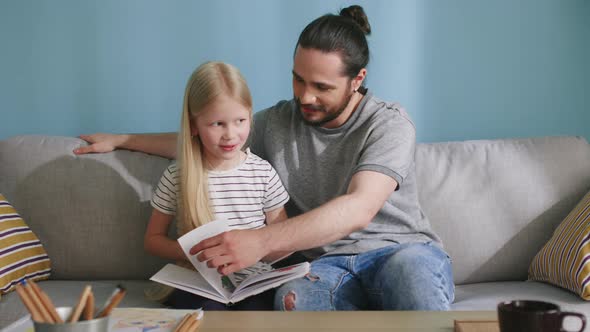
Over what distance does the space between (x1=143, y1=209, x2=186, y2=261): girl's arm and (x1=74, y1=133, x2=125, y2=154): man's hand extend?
0.34 m

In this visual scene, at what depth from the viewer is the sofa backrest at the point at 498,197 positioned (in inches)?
79.4

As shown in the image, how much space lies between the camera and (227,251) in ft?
4.63

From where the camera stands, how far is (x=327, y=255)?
182 centimetres

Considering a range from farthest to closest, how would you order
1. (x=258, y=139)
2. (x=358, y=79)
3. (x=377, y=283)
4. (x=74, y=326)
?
(x=258, y=139) < (x=358, y=79) < (x=377, y=283) < (x=74, y=326)

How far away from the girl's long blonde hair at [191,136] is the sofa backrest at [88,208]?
0.29 meters

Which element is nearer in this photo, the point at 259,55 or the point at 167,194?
the point at 167,194

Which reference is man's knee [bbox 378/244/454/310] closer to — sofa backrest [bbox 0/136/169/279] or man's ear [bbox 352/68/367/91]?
man's ear [bbox 352/68/367/91]

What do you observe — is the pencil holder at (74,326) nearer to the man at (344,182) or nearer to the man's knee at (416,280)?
the man at (344,182)

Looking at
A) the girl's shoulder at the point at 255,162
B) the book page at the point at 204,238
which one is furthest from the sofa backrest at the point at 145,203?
the book page at the point at 204,238

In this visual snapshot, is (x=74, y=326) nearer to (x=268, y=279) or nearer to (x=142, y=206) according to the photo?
(x=268, y=279)

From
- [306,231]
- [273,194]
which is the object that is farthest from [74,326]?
[273,194]

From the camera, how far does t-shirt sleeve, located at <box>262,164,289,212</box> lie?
185 cm

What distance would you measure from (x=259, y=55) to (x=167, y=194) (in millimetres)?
675

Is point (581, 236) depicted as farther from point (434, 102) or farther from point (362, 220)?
point (434, 102)
